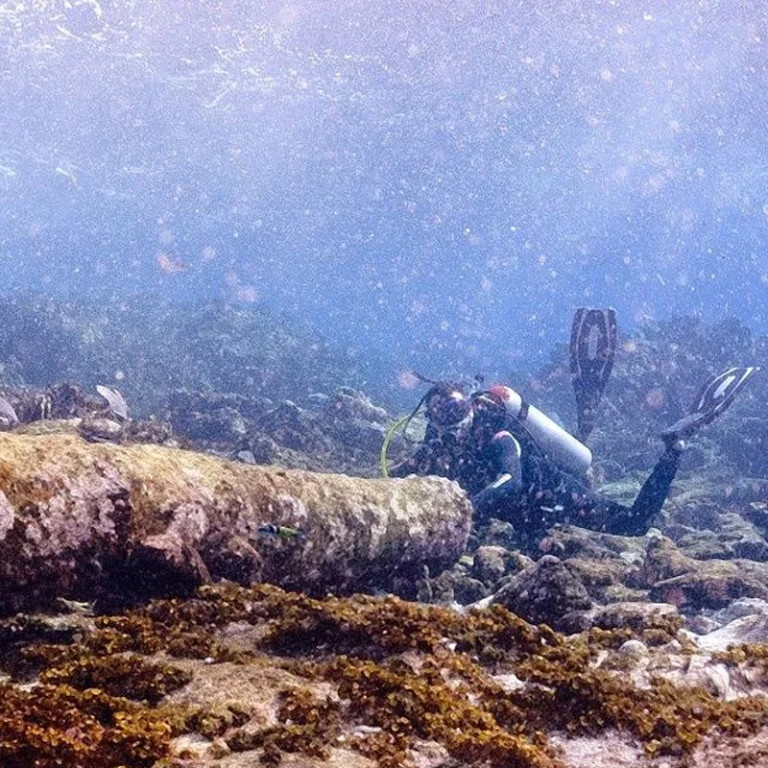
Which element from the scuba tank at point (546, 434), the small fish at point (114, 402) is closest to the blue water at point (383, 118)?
the small fish at point (114, 402)

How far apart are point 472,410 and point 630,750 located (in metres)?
7.60

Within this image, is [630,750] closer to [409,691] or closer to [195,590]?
[409,691]

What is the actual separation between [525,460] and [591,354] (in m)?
5.83

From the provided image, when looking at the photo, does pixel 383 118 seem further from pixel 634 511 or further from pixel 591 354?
pixel 634 511

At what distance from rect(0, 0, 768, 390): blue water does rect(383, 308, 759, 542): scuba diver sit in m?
16.8

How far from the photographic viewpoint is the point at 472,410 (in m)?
10.4

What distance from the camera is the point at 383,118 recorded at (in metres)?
38.7

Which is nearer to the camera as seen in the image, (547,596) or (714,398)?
(547,596)

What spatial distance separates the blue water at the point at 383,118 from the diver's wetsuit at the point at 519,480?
1712 centimetres

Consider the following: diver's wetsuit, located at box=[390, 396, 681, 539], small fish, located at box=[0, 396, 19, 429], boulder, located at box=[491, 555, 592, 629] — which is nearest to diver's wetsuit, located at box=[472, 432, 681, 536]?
diver's wetsuit, located at box=[390, 396, 681, 539]

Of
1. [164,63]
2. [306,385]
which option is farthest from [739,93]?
[164,63]

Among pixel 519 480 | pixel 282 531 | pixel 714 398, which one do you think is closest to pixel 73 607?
pixel 282 531

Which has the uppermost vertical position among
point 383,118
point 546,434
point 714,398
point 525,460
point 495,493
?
point 383,118

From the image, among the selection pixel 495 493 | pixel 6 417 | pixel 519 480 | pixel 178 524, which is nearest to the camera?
pixel 178 524
